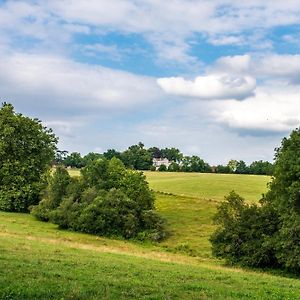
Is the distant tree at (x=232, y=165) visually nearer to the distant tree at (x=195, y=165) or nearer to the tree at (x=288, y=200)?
the distant tree at (x=195, y=165)

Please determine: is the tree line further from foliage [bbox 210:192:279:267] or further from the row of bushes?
foliage [bbox 210:192:279:267]

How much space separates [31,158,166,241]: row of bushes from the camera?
56219mm

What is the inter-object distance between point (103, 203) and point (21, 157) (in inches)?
865

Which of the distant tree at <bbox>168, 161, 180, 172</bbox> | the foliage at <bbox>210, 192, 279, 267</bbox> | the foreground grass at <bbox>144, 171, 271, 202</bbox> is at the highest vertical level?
the distant tree at <bbox>168, 161, 180, 172</bbox>

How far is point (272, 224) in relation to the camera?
40219 mm

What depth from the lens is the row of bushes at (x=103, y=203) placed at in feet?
184

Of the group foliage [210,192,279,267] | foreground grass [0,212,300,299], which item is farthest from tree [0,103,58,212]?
foreground grass [0,212,300,299]

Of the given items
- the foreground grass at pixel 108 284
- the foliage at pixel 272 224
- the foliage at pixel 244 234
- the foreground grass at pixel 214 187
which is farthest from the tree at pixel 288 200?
the foreground grass at pixel 214 187

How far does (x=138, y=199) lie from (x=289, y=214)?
28.8m

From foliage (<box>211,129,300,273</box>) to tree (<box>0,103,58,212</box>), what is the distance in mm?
37252

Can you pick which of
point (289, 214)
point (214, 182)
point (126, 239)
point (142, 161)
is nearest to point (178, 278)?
point (289, 214)

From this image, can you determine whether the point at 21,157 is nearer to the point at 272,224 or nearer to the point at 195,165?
the point at 272,224

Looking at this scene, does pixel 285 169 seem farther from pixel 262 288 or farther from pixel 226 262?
pixel 262 288

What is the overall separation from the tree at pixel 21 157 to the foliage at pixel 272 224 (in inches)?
1467
